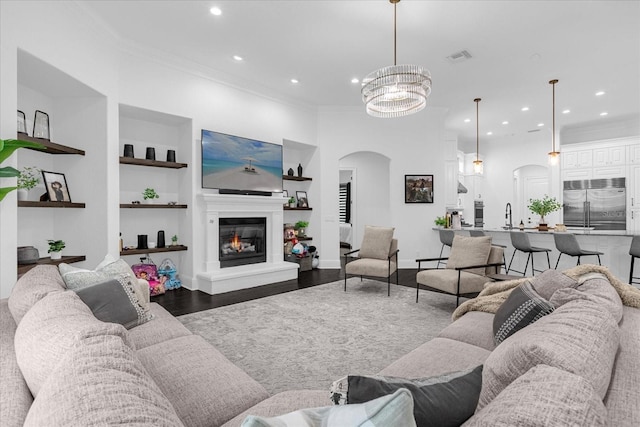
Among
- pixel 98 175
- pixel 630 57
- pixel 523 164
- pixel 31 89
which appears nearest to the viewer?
pixel 31 89

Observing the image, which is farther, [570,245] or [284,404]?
[570,245]

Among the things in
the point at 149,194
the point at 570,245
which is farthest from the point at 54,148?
the point at 570,245

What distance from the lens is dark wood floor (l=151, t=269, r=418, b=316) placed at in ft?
13.2

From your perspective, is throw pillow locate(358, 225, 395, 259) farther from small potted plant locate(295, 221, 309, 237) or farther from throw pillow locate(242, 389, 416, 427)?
throw pillow locate(242, 389, 416, 427)

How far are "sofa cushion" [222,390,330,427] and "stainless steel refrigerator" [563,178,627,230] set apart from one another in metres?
8.65

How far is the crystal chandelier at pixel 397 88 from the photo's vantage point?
311 centimetres

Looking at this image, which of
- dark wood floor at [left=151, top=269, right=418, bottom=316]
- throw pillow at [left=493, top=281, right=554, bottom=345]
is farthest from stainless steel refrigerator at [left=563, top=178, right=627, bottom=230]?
throw pillow at [left=493, top=281, right=554, bottom=345]

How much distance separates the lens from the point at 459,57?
14.8 ft

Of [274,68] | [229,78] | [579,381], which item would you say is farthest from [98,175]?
[579,381]

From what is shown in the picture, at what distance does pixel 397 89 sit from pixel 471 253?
2.10 m

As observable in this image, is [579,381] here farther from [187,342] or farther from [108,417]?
[187,342]

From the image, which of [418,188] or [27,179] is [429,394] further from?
[418,188]

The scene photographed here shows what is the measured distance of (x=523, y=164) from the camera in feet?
28.9

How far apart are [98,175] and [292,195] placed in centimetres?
345
